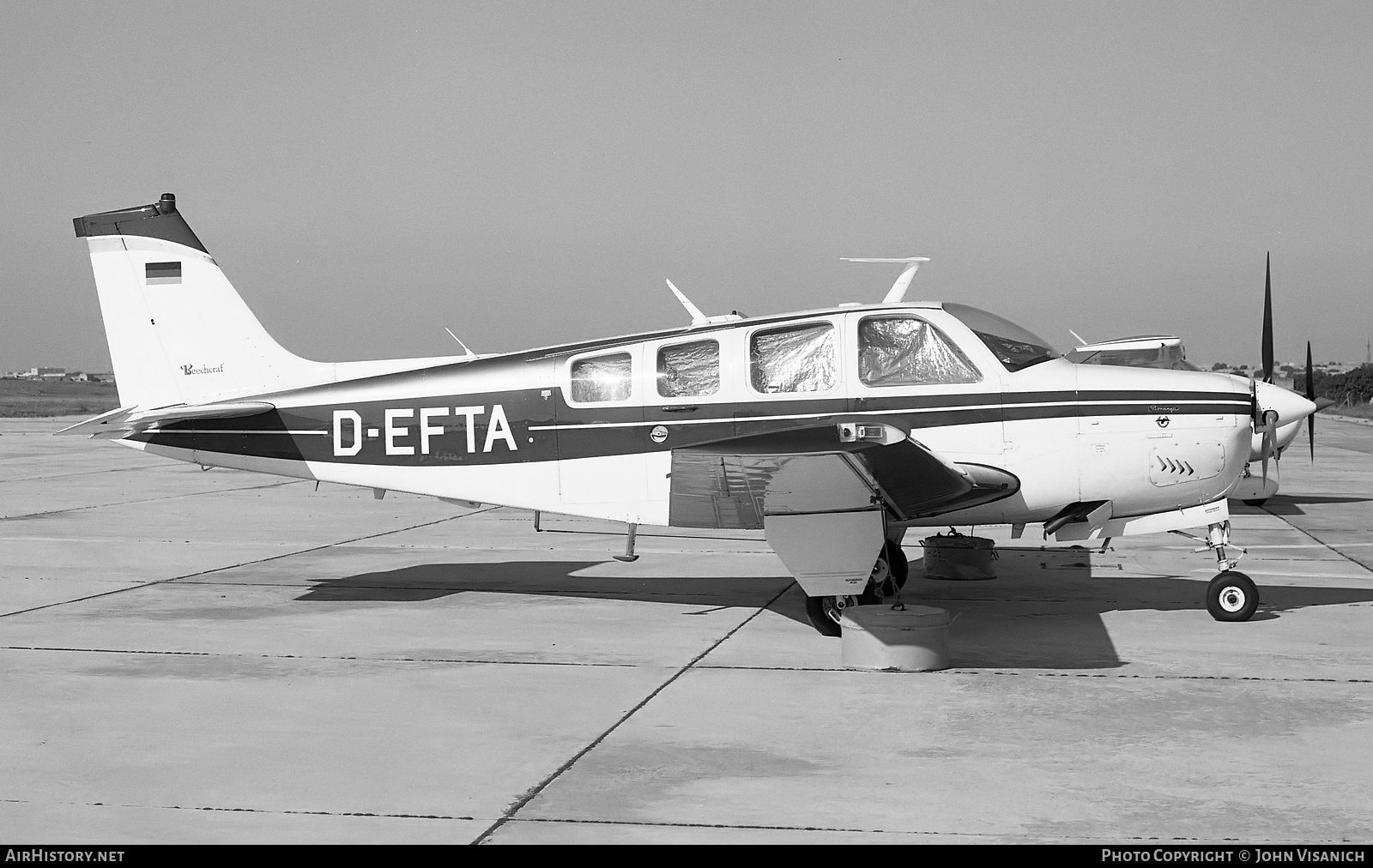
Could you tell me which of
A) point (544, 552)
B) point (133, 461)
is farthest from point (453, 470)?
point (133, 461)

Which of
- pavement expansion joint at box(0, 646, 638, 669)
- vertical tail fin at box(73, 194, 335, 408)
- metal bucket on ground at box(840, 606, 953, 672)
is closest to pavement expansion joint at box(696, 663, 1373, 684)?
metal bucket on ground at box(840, 606, 953, 672)

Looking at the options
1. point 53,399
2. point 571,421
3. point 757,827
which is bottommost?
point 53,399

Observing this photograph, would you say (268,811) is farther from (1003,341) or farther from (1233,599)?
(1233,599)

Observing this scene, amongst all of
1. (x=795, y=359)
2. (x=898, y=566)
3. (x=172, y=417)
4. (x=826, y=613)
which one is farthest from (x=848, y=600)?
(x=172, y=417)

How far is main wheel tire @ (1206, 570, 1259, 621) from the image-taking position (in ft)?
29.0

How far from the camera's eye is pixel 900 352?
8.78 meters

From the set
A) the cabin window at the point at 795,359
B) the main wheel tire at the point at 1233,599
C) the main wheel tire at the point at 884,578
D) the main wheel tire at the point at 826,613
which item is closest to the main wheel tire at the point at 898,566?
the main wheel tire at the point at 884,578

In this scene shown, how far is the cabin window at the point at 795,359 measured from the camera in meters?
8.83

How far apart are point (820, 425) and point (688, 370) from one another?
5.31 ft

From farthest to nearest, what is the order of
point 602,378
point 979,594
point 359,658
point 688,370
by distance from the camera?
1. point 979,594
2. point 602,378
3. point 688,370
4. point 359,658

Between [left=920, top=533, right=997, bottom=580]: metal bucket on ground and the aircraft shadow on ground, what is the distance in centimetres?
11

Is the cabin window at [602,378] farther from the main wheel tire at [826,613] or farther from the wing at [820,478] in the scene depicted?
the main wheel tire at [826,613]

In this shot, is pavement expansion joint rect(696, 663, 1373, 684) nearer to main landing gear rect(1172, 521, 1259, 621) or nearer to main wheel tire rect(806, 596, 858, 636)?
main wheel tire rect(806, 596, 858, 636)

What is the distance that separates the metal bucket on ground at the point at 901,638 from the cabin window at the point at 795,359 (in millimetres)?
1935
